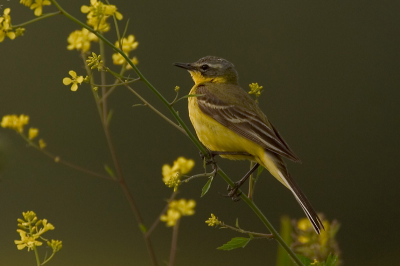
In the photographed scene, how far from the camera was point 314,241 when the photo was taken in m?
1.93

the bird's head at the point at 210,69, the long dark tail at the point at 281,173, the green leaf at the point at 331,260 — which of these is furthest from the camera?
the bird's head at the point at 210,69

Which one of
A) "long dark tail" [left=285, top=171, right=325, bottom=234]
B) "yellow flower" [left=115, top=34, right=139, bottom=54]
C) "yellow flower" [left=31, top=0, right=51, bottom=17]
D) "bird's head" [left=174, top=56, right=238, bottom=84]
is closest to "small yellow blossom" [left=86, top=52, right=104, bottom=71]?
"yellow flower" [left=31, top=0, right=51, bottom=17]

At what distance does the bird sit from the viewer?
239 centimetres

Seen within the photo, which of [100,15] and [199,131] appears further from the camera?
[199,131]

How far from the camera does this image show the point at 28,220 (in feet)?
5.76

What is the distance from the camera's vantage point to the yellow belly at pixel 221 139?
2527 mm

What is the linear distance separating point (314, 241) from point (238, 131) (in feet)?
2.70

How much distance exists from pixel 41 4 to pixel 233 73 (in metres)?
2.04

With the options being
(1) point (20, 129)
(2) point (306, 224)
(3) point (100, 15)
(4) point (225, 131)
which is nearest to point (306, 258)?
(2) point (306, 224)

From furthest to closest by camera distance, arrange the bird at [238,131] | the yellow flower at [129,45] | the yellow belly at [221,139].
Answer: the yellow belly at [221,139] → the bird at [238,131] → the yellow flower at [129,45]

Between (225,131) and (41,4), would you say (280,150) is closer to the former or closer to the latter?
(225,131)

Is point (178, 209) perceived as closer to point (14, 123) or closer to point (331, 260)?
point (331, 260)

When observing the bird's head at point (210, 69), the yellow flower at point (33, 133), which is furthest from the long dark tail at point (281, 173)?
the yellow flower at point (33, 133)

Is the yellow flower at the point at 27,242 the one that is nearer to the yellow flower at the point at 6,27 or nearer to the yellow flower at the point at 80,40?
the yellow flower at the point at 6,27
